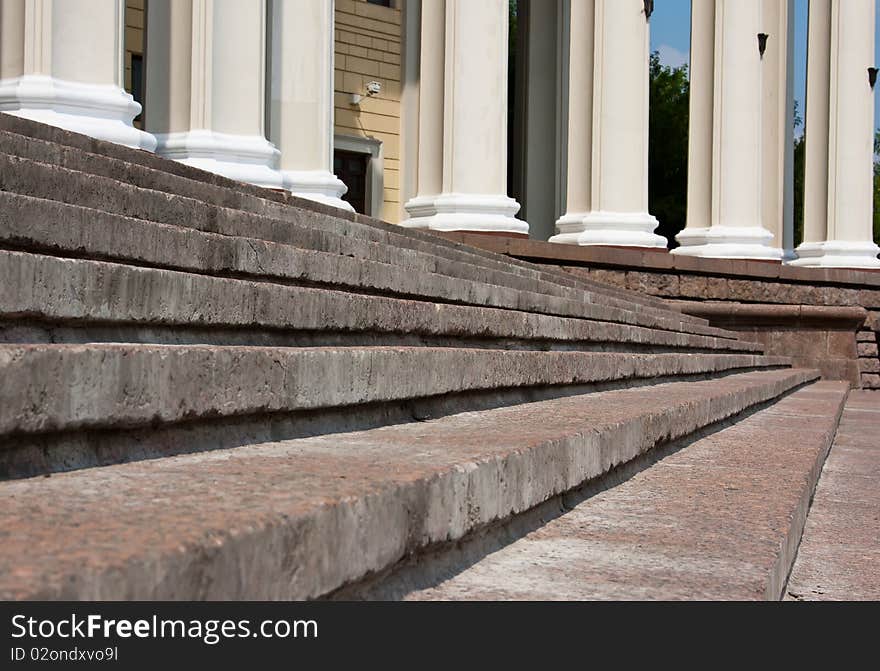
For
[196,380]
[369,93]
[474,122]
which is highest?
[369,93]

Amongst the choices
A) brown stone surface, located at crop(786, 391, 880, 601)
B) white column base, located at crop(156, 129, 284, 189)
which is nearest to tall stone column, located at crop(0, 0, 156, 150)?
white column base, located at crop(156, 129, 284, 189)

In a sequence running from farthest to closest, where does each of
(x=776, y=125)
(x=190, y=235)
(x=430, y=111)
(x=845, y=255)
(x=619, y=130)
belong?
(x=776, y=125)
(x=845, y=255)
(x=619, y=130)
(x=430, y=111)
(x=190, y=235)

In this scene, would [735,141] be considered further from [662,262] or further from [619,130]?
[662,262]

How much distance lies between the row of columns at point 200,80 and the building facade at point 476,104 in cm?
2

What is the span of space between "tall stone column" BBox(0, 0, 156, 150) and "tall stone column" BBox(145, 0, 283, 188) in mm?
1603

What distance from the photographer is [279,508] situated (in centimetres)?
197

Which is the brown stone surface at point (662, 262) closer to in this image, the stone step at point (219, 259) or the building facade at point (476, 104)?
the building facade at point (476, 104)

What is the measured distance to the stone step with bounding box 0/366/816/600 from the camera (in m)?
1.55

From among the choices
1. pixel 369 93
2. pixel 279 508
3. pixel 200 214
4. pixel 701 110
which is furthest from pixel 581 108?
pixel 279 508

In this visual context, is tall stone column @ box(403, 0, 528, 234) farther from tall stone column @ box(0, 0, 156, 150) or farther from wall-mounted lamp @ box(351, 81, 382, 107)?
wall-mounted lamp @ box(351, 81, 382, 107)

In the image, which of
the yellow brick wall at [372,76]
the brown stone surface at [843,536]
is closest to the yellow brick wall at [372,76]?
the yellow brick wall at [372,76]

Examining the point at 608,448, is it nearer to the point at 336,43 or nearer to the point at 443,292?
the point at 443,292

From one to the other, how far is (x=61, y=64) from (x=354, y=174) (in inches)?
514

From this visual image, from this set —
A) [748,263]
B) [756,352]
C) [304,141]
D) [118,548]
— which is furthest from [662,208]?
[118,548]
